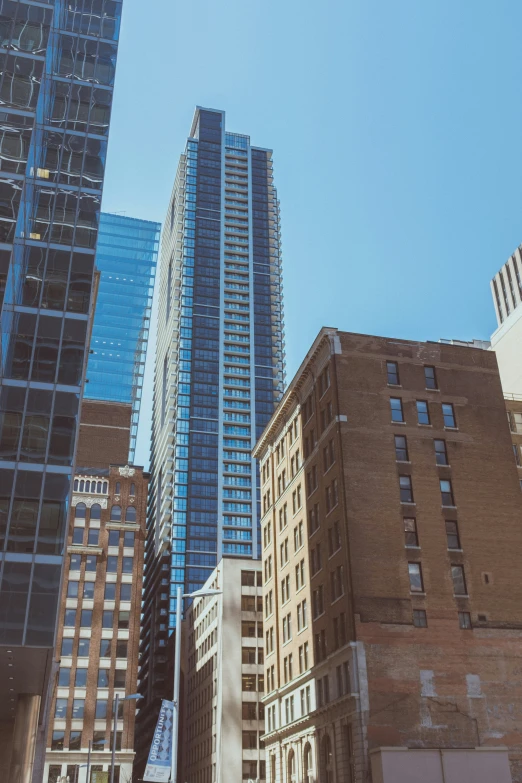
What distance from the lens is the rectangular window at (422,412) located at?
70.0m

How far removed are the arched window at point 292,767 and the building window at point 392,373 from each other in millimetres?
33470

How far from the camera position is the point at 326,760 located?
2446 inches

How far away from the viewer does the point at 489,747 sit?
55.1 metres

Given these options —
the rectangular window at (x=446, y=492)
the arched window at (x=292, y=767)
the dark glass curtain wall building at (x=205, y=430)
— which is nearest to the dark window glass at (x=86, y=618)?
the arched window at (x=292, y=767)

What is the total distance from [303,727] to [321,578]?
41.4 feet

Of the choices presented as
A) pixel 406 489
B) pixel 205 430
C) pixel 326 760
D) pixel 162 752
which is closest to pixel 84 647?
pixel 326 760

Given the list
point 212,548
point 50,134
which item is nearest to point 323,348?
point 50,134

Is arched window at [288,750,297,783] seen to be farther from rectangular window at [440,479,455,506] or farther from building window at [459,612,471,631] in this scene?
rectangular window at [440,479,455,506]

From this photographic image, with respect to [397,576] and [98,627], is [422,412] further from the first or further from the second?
[98,627]

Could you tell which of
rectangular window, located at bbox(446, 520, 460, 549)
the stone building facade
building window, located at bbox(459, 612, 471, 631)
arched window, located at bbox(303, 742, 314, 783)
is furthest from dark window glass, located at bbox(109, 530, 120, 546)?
→ building window, located at bbox(459, 612, 471, 631)

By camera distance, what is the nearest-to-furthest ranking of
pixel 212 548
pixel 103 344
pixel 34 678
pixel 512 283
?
pixel 34 678 → pixel 512 283 → pixel 212 548 → pixel 103 344

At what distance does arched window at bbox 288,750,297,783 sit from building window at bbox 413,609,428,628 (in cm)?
1914

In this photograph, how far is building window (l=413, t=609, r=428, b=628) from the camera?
6025cm

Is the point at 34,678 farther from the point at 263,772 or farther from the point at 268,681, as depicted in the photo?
the point at 263,772
